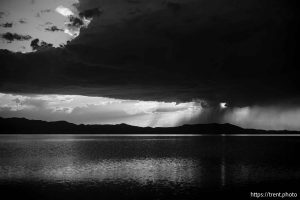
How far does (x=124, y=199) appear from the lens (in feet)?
142

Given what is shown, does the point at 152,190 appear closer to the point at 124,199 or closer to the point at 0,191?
the point at 124,199

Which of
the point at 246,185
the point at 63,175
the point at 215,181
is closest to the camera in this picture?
the point at 246,185

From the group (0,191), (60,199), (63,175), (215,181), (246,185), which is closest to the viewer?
(60,199)

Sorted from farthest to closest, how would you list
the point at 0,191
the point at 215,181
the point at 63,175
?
the point at 63,175
the point at 215,181
the point at 0,191

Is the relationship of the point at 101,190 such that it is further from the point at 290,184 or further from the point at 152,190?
the point at 290,184

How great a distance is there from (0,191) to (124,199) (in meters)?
18.6

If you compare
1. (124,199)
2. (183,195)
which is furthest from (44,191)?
(183,195)

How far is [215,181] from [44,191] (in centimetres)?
2742

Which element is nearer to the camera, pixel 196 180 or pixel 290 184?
pixel 290 184

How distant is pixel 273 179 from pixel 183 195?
21.5m

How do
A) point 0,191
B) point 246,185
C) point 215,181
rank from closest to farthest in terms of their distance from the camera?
point 0,191 < point 246,185 < point 215,181

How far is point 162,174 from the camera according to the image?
65312 millimetres

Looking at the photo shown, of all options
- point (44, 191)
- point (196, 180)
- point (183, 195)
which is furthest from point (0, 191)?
point (196, 180)

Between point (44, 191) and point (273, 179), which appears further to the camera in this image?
point (273, 179)
